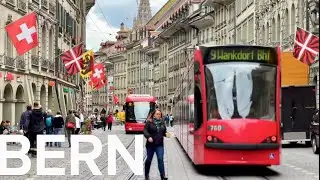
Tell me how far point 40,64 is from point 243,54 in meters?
30.7

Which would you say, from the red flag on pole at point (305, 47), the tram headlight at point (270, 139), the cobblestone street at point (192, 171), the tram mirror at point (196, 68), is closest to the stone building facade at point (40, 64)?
the red flag on pole at point (305, 47)

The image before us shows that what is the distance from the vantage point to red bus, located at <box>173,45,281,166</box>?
714 inches

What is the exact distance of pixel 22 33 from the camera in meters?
29.3

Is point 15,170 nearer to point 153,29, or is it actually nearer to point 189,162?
point 189,162

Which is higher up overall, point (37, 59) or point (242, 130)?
point (37, 59)

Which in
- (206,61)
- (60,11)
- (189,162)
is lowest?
(189,162)

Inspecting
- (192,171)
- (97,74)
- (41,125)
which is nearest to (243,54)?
(192,171)

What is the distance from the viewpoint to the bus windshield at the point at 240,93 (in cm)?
1836

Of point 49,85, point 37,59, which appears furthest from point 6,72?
point 49,85

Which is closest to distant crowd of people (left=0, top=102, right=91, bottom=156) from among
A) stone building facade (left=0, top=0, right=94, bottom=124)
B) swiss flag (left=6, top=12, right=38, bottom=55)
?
swiss flag (left=6, top=12, right=38, bottom=55)

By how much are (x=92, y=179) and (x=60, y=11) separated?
134 feet

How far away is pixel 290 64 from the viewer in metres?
35.3

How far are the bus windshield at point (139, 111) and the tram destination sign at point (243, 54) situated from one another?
121ft

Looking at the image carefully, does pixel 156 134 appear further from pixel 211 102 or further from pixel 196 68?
pixel 196 68
